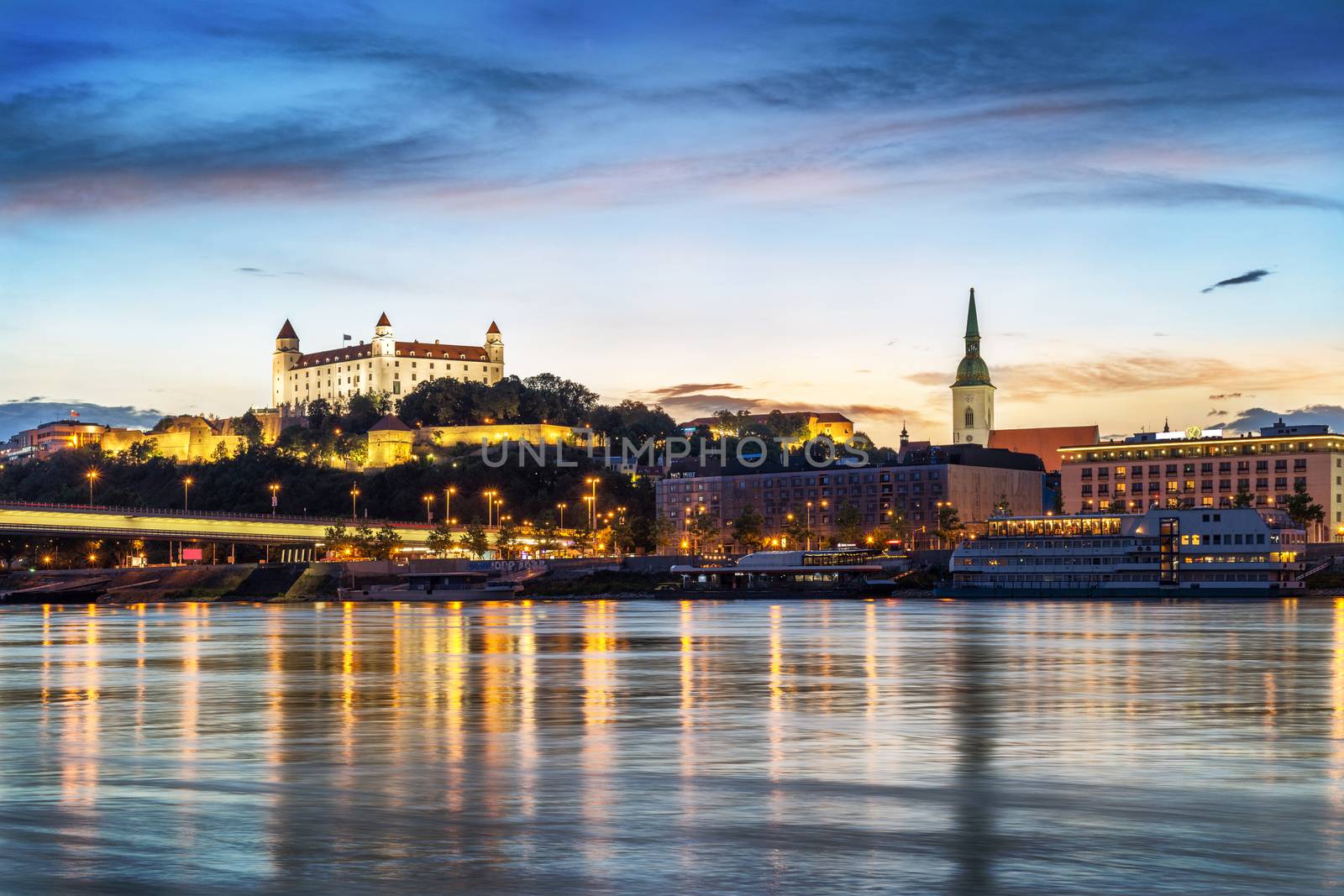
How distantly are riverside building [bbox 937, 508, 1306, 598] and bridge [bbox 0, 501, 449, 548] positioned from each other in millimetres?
92352

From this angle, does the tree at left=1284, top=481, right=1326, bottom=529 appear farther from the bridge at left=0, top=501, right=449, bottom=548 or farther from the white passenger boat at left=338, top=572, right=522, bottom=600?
the bridge at left=0, top=501, right=449, bottom=548

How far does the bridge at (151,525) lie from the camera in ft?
550

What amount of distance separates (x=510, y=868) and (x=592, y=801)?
14.3 ft

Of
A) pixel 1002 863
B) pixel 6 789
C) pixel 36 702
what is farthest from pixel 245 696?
pixel 1002 863

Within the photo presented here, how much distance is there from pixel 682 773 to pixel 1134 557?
12343 centimetres

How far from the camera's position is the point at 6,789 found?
2142 cm

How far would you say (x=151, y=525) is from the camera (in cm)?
17850

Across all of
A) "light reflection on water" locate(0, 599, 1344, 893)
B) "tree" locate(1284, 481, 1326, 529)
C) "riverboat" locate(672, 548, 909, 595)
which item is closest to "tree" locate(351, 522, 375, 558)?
"riverboat" locate(672, 548, 909, 595)

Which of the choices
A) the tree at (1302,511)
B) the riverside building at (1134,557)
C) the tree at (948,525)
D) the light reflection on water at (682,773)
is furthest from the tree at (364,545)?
the light reflection on water at (682,773)

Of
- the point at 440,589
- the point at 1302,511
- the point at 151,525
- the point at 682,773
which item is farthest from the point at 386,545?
the point at 682,773

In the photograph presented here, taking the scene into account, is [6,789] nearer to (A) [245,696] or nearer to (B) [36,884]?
(B) [36,884]

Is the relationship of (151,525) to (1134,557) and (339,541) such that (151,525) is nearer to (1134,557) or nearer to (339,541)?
(339,541)

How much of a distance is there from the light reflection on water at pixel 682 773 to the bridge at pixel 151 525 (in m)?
129

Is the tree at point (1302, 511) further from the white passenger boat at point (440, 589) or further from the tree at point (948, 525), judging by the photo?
the white passenger boat at point (440, 589)
